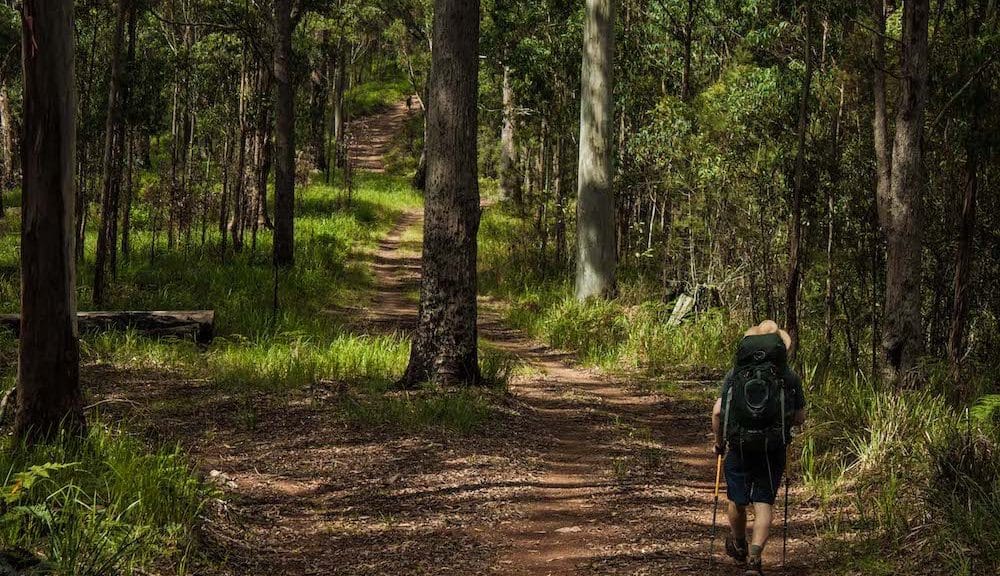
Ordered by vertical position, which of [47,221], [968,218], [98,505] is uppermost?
[968,218]

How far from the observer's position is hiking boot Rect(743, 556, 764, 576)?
15.4ft

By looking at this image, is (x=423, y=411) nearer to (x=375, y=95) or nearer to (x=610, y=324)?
(x=610, y=324)

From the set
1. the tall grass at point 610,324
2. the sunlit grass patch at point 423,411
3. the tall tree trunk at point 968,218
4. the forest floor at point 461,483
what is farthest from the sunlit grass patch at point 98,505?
the tall tree trunk at point 968,218

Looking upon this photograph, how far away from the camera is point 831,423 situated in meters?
7.23

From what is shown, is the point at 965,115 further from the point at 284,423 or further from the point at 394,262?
the point at 394,262

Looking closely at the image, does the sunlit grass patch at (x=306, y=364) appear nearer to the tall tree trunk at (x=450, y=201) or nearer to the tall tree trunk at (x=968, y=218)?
A: the tall tree trunk at (x=450, y=201)

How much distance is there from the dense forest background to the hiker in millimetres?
621

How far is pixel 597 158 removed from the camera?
1435 centimetres

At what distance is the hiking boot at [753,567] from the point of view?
4695 millimetres

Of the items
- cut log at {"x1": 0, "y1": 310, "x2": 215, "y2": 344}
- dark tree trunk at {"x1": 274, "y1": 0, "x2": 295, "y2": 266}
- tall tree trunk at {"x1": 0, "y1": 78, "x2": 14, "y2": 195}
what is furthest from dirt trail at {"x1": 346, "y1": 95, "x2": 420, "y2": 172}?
cut log at {"x1": 0, "y1": 310, "x2": 215, "y2": 344}

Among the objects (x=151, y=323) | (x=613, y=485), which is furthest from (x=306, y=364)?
(x=613, y=485)

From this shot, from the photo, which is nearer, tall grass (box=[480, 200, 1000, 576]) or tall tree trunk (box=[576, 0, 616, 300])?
tall grass (box=[480, 200, 1000, 576])

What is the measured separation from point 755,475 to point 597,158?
9.84m

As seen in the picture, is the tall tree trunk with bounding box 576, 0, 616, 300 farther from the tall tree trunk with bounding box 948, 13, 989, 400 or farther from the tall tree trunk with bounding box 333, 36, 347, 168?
the tall tree trunk with bounding box 333, 36, 347, 168
